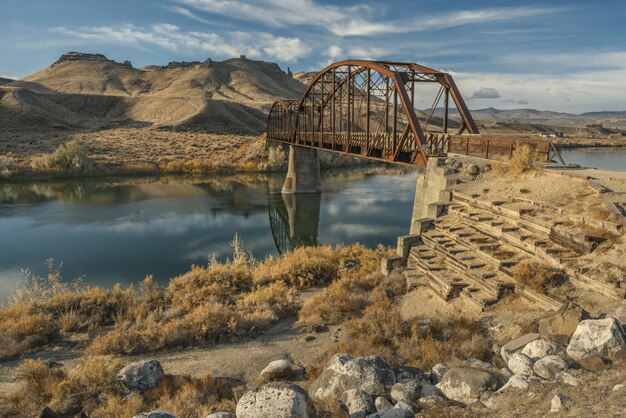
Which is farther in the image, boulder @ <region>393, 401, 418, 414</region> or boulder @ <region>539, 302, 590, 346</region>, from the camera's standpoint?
boulder @ <region>539, 302, 590, 346</region>

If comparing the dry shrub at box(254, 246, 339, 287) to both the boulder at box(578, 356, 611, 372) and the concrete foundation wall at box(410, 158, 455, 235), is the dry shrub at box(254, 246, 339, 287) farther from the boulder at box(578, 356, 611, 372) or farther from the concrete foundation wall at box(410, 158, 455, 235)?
the boulder at box(578, 356, 611, 372)

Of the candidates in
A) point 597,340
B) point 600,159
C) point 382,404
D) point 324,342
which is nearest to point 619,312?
point 597,340

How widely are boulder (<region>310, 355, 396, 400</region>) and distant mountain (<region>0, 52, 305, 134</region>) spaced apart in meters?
89.9

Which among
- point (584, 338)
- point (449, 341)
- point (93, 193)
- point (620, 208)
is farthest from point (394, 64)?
point (93, 193)

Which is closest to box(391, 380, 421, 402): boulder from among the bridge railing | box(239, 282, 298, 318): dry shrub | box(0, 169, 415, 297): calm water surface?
box(239, 282, 298, 318): dry shrub

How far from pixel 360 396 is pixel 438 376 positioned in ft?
6.00

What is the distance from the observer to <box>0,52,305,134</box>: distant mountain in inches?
3558

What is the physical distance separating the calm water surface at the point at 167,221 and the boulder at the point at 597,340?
62.3 feet

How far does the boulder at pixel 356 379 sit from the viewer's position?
6895mm

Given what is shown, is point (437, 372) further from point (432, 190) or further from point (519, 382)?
point (432, 190)

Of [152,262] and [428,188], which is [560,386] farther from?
[152,262]

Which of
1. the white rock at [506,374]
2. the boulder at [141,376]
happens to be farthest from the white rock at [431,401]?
the boulder at [141,376]

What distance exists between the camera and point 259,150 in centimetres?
6362

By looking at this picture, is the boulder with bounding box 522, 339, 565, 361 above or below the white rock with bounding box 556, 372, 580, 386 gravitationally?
below
